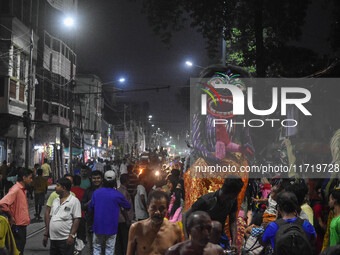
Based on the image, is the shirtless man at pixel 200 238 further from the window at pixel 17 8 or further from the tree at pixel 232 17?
the window at pixel 17 8

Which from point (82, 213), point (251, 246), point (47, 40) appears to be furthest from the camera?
point (47, 40)

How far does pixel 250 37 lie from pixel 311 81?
10.7ft

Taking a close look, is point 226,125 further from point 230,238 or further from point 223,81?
point 230,238

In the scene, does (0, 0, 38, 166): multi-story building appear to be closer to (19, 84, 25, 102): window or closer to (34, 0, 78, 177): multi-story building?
(19, 84, 25, 102): window

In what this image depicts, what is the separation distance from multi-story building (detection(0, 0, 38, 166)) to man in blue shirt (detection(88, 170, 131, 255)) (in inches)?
671

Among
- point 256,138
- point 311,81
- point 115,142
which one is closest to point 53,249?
point 256,138

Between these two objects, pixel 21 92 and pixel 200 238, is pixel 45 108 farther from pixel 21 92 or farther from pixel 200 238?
pixel 200 238

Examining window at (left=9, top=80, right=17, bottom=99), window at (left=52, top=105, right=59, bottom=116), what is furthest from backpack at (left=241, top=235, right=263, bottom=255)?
window at (left=52, top=105, right=59, bottom=116)

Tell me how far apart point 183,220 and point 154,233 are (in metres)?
1.12

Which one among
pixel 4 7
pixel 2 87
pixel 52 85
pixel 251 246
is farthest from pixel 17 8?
pixel 251 246

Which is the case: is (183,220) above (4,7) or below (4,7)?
below

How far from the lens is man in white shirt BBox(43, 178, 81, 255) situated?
784cm

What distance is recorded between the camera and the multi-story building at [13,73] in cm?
2522

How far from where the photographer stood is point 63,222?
7906 mm
